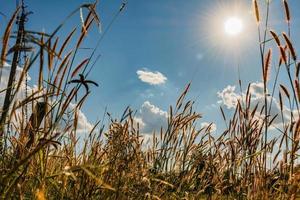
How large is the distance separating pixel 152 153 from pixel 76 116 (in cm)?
123

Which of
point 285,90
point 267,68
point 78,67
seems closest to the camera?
point 78,67

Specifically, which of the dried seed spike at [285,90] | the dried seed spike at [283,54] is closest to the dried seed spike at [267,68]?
the dried seed spike at [283,54]

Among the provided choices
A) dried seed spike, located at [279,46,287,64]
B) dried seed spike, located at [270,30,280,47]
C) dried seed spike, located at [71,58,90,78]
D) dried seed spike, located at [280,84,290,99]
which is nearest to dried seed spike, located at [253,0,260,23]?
dried seed spike, located at [270,30,280,47]

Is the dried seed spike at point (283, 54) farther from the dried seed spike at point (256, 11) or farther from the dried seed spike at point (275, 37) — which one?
the dried seed spike at point (256, 11)

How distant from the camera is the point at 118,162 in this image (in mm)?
3104

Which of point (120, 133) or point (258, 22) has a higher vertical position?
point (258, 22)

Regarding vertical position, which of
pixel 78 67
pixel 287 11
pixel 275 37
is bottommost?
pixel 78 67

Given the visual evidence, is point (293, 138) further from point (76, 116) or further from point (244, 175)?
point (76, 116)

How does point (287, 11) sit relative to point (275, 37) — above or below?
above

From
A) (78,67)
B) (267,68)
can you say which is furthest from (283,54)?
(78,67)

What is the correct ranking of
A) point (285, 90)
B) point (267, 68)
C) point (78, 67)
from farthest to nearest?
point (285, 90)
point (267, 68)
point (78, 67)

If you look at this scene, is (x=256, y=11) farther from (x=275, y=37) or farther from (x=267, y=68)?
(x=267, y=68)

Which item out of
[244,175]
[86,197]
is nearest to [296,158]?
[244,175]

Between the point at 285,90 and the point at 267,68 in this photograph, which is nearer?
the point at 267,68
